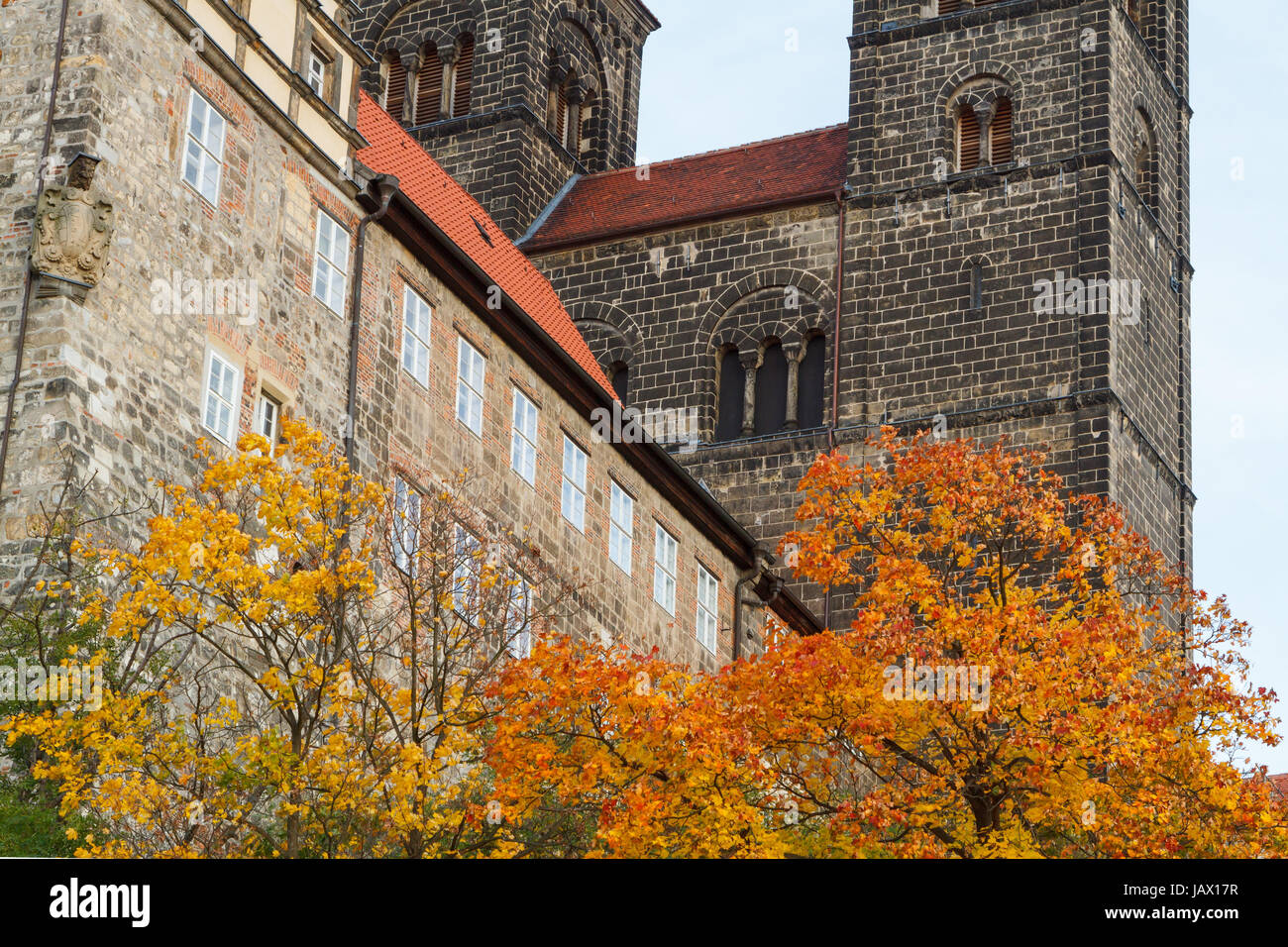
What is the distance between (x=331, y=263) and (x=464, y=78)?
Answer: 1057 inches

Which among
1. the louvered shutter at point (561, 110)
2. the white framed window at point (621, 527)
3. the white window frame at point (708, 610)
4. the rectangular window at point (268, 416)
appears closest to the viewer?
the rectangular window at point (268, 416)

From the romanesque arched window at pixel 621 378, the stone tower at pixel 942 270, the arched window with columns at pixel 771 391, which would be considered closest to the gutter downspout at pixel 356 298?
the stone tower at pixel 942 270

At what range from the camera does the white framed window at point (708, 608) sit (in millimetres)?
35938

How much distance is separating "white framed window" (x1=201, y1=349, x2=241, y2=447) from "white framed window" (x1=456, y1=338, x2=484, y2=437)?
5.12m

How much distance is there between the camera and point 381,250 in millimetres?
27906

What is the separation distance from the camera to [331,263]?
26750mm

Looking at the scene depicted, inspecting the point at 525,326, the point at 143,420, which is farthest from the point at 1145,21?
the point at 143,420

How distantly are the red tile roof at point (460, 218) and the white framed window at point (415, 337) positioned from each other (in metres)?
1.48

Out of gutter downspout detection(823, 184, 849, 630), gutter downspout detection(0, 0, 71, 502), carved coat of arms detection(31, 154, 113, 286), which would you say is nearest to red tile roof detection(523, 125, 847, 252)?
gutter downspout detection(823, 184, 849, 630)

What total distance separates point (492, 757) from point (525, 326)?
35.9 feet

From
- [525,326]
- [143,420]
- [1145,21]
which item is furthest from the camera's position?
[1145,21]

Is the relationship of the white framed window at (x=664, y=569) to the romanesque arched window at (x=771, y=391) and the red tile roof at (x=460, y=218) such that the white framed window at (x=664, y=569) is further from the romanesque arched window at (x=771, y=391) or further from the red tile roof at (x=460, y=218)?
the romanesque arched window at (x=771, y=391)

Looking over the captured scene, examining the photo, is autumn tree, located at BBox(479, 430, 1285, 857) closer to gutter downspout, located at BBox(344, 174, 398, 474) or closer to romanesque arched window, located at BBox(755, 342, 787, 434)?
gutter downspout, located at BBox(344, 174, 398, 474)
